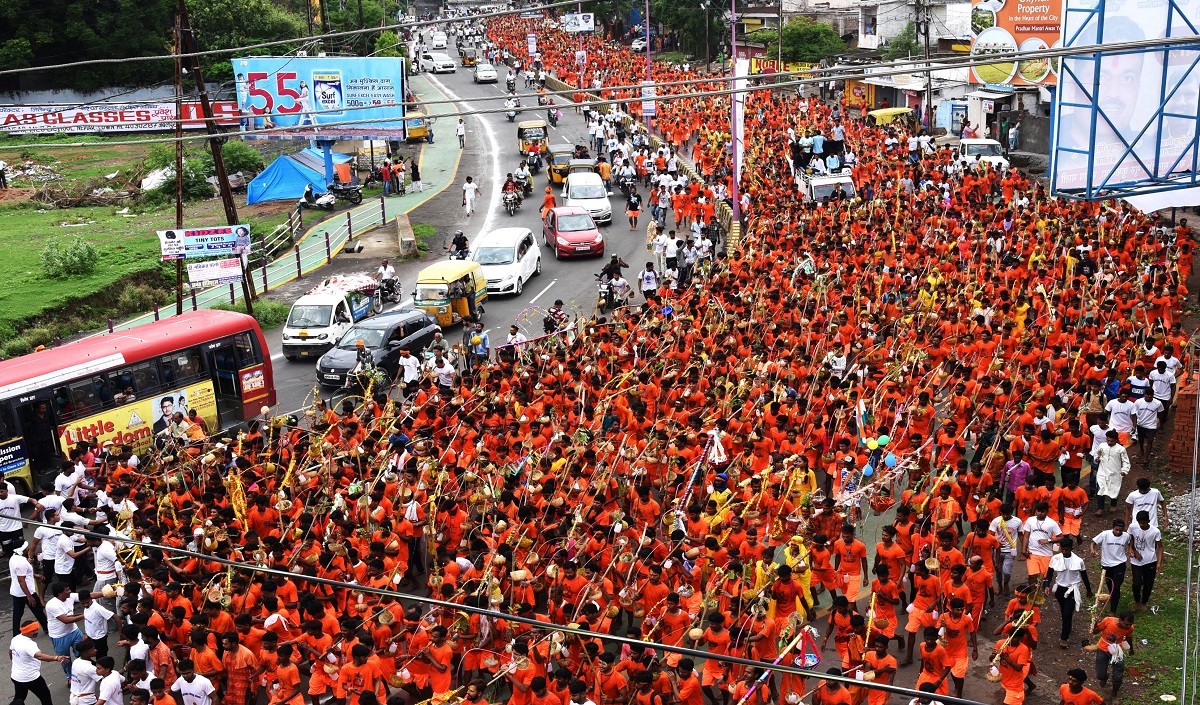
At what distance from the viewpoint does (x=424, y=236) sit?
35406mm

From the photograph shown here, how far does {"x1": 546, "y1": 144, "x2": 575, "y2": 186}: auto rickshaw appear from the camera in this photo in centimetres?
4069

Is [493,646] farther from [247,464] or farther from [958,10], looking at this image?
[958,10]

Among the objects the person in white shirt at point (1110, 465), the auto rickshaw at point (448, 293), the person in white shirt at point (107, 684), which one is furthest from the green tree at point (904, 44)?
the person in white shirt at point (107, 684)

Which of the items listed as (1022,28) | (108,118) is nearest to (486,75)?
(108,118)

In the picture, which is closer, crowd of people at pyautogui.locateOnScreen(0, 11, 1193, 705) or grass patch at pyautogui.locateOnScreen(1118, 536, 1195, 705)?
crowd of people at pyautogui.locateOnScreen(0, 11, 1193, 705)

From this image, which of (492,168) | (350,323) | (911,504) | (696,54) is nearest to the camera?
(911,504)

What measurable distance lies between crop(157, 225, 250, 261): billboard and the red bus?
3658 mm

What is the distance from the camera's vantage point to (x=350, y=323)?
25.0 m

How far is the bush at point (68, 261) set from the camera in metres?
32.3

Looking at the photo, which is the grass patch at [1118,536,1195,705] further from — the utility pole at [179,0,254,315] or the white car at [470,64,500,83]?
the white car at [470,64,500,83]

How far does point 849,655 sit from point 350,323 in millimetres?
16693

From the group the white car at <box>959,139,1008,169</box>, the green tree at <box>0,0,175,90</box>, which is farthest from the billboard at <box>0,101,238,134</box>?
the white car at <box>959,139,1008,169</box>

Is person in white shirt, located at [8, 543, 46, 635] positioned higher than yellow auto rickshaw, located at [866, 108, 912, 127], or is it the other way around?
yellow auto rickshaw, located at [866, 108, 912, 127]

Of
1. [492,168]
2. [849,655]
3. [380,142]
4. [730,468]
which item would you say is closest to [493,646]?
[849,655]
